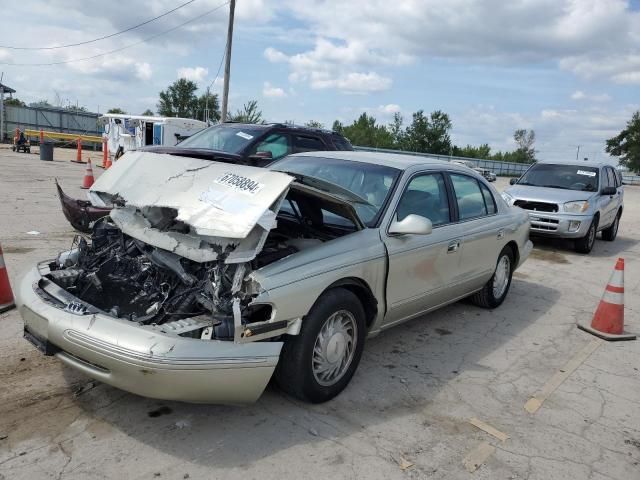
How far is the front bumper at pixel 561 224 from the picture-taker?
389 inches

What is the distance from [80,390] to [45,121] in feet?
132

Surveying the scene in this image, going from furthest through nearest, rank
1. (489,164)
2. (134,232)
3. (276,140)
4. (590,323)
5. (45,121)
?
(489,164), (45,121), (276,140), (590,323), (134,232)

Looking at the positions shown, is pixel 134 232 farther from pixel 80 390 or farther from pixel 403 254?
pixel 403 254

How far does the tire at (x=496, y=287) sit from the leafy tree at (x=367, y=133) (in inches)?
2883

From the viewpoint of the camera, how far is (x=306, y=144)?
30.1 feet

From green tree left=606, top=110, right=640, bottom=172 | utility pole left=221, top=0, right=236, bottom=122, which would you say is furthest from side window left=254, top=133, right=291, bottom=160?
green tree left=606, top=110, right=640, bottom=172

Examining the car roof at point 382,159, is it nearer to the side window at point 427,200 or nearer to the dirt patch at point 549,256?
the side window at point 427,200

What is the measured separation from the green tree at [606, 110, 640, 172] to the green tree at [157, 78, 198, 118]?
67.3m

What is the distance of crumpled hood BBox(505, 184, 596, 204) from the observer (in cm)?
1007

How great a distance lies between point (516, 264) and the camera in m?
6.37

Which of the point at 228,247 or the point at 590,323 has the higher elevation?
the point at 228,247

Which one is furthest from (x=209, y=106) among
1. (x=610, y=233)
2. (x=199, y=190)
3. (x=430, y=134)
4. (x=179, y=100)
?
(x=199, y=190)

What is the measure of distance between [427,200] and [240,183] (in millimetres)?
1883

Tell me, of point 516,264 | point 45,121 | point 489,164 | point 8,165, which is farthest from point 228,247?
point 489,164
